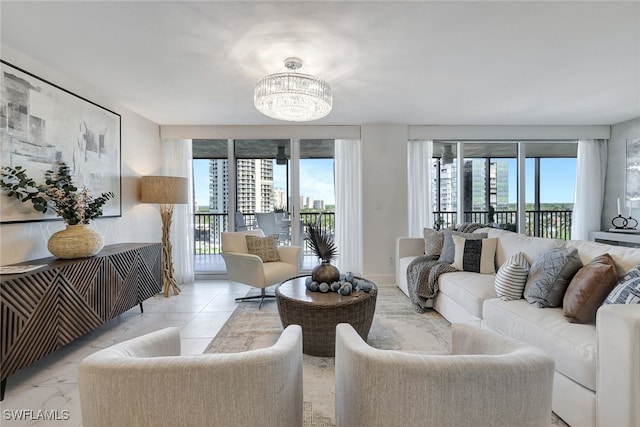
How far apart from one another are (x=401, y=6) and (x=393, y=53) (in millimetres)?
545

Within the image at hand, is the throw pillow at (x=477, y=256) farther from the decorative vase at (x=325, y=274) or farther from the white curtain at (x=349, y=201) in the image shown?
the white curtain at (x=349, y=201)

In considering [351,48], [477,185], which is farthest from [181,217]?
[477,185]

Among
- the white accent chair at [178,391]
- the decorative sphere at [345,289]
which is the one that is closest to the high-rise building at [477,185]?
the decorative sphere at [345,289]

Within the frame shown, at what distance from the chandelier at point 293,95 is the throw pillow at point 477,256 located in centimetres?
203

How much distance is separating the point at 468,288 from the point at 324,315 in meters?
1.33

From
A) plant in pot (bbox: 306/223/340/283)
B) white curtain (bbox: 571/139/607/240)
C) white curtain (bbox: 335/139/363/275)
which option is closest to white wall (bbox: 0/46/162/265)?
plant in pot (bbox: 306/223/340/283)

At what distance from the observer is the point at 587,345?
1.46 m

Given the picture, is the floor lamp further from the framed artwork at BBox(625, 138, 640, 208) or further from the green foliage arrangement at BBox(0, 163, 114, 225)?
the framed artwork at BBox(625, 138, 640, 208)

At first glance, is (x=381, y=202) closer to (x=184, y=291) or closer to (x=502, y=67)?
(x=502, y=67)

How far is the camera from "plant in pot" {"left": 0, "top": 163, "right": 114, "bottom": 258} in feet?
7.32

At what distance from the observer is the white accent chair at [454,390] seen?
84 centimetres

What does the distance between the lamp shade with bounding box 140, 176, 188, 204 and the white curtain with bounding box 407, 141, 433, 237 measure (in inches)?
135

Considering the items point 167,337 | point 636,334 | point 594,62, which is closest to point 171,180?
point 167,337

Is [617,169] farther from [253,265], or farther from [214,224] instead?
[214,224]
